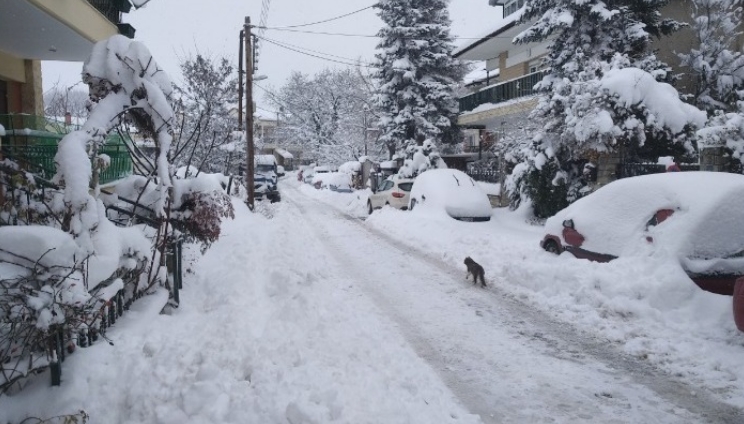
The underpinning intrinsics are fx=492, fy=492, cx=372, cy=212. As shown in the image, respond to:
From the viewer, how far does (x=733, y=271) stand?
6.22 metres

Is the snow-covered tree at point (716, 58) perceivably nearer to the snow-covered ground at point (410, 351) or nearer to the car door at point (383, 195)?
the car door at point (383, 195)

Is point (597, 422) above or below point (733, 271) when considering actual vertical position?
below

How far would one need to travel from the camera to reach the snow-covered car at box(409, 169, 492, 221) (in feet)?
49.0

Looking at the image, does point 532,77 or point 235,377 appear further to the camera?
point 532,77

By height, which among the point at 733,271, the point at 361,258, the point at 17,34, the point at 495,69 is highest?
the point at 495,69

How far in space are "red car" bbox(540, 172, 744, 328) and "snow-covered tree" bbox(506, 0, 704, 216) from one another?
4281 mm

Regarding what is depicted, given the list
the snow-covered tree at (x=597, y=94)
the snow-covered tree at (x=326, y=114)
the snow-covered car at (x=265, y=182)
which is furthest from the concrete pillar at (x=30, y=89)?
the snow-covered tree at (x=326, y=114)

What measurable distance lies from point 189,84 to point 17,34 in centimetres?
1237

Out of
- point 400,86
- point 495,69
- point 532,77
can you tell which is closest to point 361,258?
point 532,77

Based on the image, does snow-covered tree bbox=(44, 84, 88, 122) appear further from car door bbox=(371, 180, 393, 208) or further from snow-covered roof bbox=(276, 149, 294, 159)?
snow-covered roof bbox=(276, 149, 294, 159)

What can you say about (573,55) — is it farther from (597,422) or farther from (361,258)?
(597,422)

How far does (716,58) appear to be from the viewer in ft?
51.4

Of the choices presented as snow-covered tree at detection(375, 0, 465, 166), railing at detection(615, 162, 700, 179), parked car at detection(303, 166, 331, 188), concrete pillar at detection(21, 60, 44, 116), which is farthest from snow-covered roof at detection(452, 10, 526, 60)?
parked car at detection(303, 166, 331, 188)

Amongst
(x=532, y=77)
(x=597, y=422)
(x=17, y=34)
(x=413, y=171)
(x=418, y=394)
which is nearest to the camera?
(x=597, y=422)
